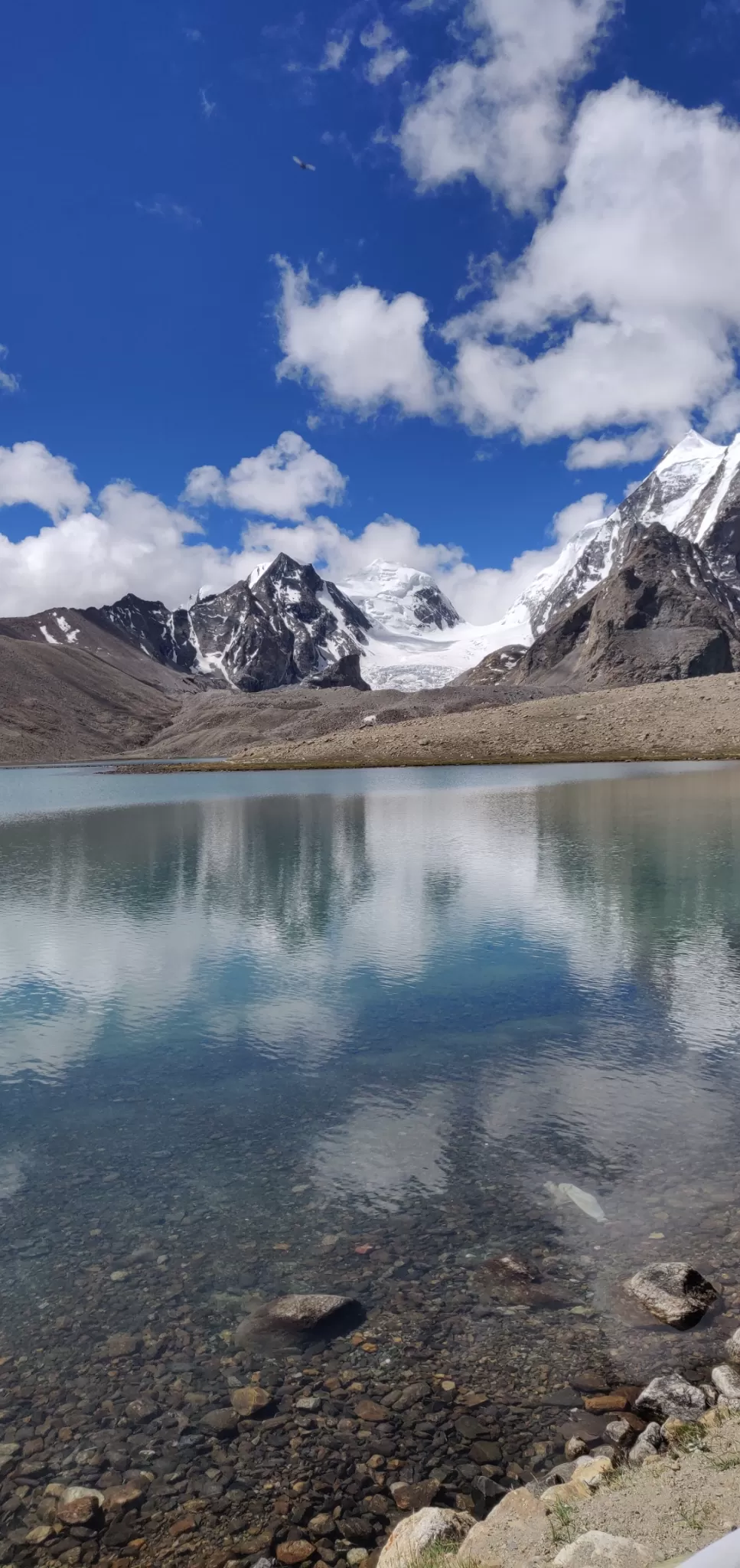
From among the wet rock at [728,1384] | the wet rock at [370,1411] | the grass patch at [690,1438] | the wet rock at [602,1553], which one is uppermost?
the wet rock at [602,1553]

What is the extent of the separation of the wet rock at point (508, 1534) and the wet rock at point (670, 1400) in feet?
4.26

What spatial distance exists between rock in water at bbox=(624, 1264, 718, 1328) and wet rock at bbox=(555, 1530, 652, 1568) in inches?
132

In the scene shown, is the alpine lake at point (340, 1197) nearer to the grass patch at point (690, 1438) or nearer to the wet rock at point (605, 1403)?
the wet rock at point (605, 1403)

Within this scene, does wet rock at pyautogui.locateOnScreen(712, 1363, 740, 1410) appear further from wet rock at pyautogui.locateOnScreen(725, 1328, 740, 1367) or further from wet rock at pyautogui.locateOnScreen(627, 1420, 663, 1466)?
wet rock at pyautogui.locateOnScreen(627, 1420, 663, 1466)

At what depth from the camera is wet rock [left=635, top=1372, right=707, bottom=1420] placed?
7160 mm

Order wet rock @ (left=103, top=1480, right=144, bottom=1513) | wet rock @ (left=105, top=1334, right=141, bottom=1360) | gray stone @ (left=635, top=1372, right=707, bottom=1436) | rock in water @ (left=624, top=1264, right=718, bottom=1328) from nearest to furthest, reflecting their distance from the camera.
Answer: wet rock @ (left=103, top=1480, right=144, bottom=1513)
gray stone @ (left=635, top=1372, right=707, bottom=1436)
wet rock @ (left=105, top=1334, right=141, bottom=1360)
rock in water @ (left=624, top=1264, right=718, bottom=1328)

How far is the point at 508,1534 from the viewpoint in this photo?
5777mm

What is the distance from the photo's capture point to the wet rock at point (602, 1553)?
16.5 feet

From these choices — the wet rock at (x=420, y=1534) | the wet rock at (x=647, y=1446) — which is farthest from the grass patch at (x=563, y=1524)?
the wet rock at (x=647, y=1446)

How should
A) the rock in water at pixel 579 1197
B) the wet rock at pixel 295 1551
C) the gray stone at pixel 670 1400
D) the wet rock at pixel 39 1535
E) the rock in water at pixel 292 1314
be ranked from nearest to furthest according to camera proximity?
the wet rock at pixel 295 1551 < the wet rock at pixel 39 1535 < the gray stone at pixel 670 1400 < the rock in water at pixel 292 1314 < the rock in water at pixel 579 1197

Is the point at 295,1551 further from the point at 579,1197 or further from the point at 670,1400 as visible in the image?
the point at 579,1197

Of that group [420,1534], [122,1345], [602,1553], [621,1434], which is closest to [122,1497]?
[122,1345]

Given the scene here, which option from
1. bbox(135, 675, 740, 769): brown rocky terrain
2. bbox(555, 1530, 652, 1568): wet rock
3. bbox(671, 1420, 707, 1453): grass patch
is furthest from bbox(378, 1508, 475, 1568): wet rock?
bbox(135, 675, 740, 769): brown rocky terrain

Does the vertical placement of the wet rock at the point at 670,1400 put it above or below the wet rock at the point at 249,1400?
above
